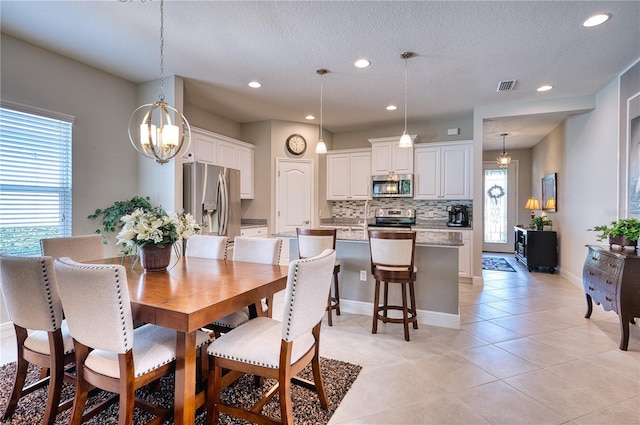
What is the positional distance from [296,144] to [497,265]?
4.75 metres

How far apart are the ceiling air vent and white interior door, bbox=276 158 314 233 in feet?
10.4

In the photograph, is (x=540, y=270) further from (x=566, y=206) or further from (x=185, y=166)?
(x=185, y=166)

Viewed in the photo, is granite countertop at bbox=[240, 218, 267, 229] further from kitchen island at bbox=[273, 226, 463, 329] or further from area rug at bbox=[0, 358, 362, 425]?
area rug at bbox=[0, 358, 362, 425]

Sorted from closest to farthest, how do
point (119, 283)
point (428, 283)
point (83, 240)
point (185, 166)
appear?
point (119, 283) → point (83, 240) → point (428, 283) → point (185, 166)

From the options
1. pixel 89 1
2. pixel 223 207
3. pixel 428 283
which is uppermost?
pixel 89 1

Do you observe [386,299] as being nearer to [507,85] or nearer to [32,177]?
[507,85]

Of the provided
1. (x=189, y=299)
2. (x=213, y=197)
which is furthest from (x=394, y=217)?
(x=189, y=299)

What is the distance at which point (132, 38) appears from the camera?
9.49ft

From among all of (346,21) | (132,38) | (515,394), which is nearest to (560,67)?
(346,21)

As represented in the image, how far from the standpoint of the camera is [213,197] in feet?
14.1

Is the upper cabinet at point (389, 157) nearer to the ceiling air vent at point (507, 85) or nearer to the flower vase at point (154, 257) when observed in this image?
the ceiling air vent at point (507, 85)

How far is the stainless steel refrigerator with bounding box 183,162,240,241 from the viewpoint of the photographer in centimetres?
405

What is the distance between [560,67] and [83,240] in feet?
16.2

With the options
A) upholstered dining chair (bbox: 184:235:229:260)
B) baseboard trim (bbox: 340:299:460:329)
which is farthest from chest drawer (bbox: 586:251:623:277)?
upholstered dining chair (bbox: 184:235:229:260)
